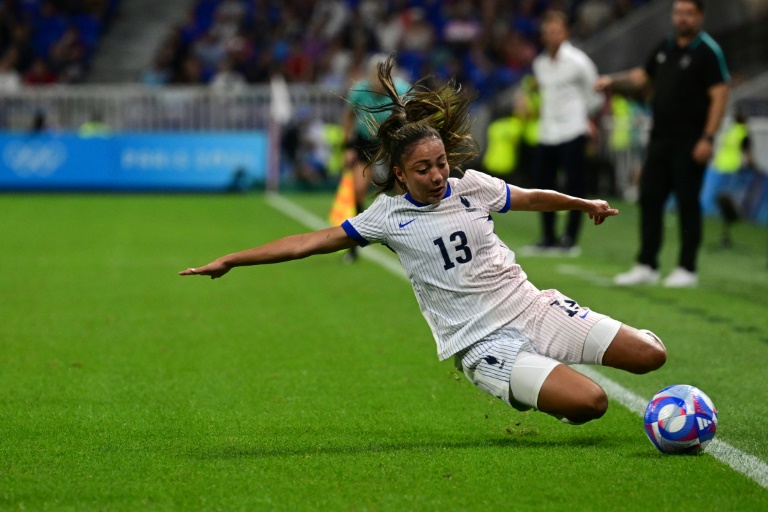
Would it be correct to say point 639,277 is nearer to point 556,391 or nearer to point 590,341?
point 590,341

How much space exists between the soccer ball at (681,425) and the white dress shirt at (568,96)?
859cm

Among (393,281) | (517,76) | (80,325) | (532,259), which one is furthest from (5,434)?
(517,76)

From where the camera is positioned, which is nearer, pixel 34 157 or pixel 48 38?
pixel 34 157

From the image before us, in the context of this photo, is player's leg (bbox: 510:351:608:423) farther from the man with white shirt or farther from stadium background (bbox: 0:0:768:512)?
the man with white shirt

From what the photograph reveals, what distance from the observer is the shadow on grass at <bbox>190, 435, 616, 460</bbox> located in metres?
4.92

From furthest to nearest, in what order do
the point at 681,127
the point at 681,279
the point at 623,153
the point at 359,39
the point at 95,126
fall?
the point at 359,39, the point at 95,126, the point at 623,153, the point at 681,279, the point at 681,127

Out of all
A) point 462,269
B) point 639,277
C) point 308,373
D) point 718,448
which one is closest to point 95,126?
point 639,277

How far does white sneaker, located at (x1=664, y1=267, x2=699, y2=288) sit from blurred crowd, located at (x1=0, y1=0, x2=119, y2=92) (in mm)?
19355

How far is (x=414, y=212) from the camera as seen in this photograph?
17.3ft

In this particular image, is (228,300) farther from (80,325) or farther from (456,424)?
(456,424)

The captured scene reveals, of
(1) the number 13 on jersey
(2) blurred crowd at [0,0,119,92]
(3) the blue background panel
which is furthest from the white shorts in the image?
(2) blurred crowd at [0,0,119,92]

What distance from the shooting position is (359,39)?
2816 cm

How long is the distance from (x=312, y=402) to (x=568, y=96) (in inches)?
316

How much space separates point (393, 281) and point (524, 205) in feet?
17.7
